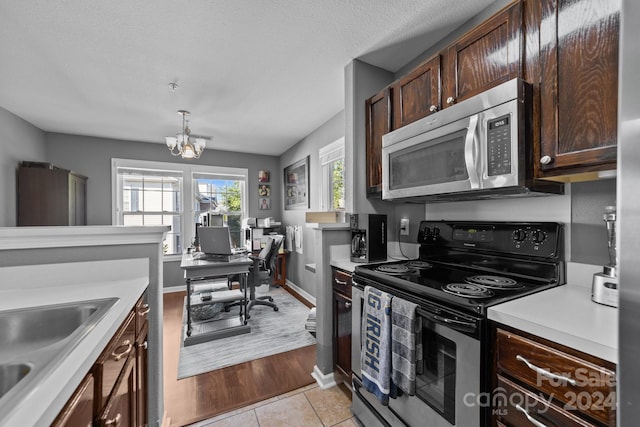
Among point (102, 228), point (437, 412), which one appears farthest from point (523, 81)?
point (102, 228)

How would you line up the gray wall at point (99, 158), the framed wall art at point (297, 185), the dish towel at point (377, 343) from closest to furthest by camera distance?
1. the dish towel at point (377, 343)
2. the gray wall at point (99, 158)
3. the framed wall art at point (297, 185)

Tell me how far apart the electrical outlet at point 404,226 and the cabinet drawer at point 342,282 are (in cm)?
67

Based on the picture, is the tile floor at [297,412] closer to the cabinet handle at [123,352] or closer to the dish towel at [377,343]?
the dish towel at [377,343]

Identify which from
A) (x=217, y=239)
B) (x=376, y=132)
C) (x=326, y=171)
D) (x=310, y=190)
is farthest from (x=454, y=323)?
(x=310, y=190)

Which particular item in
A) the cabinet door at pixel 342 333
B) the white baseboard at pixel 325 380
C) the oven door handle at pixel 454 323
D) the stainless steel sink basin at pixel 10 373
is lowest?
the white baseboard at pixel 325 380

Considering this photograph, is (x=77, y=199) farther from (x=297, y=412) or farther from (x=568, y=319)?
(x=568, y=319)

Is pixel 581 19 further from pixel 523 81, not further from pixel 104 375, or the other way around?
pixel 104 375

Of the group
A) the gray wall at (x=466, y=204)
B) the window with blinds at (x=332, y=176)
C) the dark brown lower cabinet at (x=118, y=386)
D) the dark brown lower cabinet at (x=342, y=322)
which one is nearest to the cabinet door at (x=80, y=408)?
the dark brown lower cabinet at (x=118, y=386)

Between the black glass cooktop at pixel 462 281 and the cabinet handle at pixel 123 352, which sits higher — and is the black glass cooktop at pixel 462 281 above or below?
above

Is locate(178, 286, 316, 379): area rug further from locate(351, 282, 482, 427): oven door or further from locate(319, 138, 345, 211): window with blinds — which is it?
locate(319, 138, 345, 211): window with blinds

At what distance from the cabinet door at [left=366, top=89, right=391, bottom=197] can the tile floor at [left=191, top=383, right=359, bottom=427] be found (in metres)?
1.52

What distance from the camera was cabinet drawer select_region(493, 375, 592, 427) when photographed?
2.67 feet

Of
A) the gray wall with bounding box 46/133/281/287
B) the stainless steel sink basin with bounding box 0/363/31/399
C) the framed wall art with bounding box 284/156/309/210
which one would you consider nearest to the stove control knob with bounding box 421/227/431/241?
the stainless steel sink basin with bounding box 0/363/31/399

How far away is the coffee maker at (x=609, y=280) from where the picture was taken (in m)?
1.01
